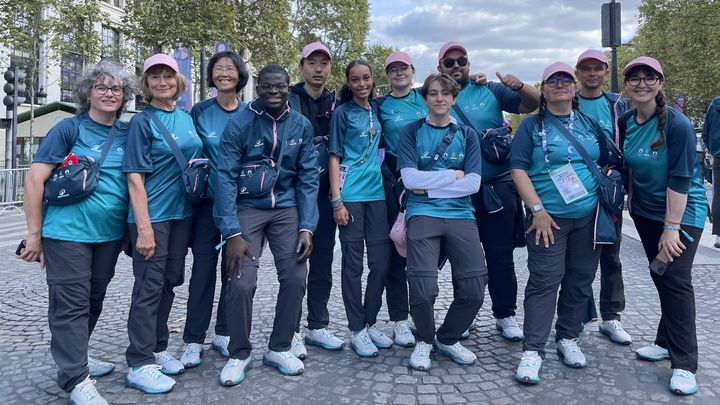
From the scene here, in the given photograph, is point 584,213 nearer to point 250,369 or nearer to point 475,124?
point 475,124

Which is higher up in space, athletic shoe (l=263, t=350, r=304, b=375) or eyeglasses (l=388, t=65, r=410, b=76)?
eyeglasses (l=388, t=65, r=410, b=76)

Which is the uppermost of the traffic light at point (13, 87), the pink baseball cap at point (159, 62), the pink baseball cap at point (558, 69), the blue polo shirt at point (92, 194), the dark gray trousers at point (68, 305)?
the traffic light at point (13, 87)

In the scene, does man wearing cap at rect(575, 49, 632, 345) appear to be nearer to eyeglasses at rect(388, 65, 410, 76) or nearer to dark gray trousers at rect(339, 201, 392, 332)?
eyeglasses at rect(388, 65, 410, 76)

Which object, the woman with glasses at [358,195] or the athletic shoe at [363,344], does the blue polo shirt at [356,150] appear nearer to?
the woman with glasses at [358,195]

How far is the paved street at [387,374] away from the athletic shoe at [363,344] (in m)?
0.06

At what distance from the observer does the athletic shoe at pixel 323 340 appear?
14.2 feet

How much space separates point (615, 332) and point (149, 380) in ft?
11.3

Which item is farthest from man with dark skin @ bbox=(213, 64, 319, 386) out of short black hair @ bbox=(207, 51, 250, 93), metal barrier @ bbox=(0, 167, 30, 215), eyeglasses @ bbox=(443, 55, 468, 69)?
metal barrier @ bbox=(0, 167, 30, 215)

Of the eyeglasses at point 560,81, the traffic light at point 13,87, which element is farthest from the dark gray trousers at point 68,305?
the traffic light at point 13,87

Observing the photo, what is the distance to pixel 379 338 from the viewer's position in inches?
174

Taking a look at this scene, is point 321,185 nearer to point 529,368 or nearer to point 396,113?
point 396,113

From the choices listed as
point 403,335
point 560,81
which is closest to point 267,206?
point 403,335

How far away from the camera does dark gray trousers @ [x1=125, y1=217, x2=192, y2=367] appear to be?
3611mm

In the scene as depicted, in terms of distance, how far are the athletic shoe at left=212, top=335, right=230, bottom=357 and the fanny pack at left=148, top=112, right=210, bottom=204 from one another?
1196mm
